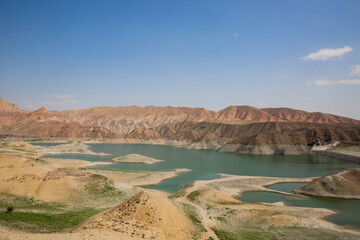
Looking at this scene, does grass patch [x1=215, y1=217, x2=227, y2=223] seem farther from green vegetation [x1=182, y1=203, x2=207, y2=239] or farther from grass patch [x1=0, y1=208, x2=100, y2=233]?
grass patch [x1=0, y1=208, x2=100, y2=233]

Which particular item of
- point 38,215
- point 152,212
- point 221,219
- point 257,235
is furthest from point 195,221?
point 38,215

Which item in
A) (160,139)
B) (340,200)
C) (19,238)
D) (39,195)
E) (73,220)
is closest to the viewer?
(19,238)

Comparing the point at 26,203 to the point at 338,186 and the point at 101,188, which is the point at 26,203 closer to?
the point at 101,188

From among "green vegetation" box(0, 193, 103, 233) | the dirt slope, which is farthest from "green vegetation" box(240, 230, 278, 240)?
"green vegetation" box(0, 193, 103, 233)

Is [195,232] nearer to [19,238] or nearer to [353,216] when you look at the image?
[19,238]

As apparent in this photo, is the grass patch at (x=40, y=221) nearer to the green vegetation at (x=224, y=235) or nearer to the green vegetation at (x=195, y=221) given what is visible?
the green vegetation at (x=195, y=221)

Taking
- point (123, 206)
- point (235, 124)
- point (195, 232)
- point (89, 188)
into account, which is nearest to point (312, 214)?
point (195, 232)
